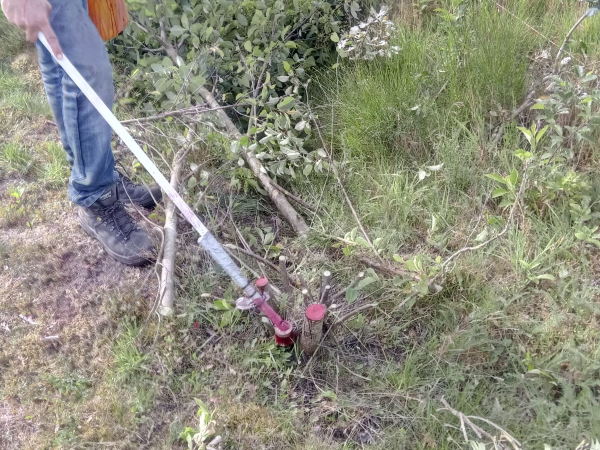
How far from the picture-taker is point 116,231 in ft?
7.66

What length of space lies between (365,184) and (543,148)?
0.83 meters

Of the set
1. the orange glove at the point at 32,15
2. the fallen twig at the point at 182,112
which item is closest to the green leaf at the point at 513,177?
the fallen twig at the point at 182,112

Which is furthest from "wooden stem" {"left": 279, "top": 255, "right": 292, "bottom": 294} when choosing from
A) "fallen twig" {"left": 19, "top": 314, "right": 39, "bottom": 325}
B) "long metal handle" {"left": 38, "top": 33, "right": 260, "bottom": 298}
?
"fallen twig" {"left": 19, "top": 314, "right": 39, "bottom": 325}

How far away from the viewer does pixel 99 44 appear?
1977 mm

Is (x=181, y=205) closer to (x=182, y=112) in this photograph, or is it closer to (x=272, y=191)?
(x=272, y=191)

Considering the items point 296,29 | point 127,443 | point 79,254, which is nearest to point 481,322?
point 127,443

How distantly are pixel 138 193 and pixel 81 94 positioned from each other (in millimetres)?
722

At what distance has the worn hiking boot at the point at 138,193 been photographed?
2576 mm

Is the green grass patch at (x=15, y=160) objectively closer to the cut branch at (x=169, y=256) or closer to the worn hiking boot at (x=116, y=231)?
the worn hiking boot at (x=116, y=231)

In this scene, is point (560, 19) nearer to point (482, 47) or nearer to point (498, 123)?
point (482, 47)

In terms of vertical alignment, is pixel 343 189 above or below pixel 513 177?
below

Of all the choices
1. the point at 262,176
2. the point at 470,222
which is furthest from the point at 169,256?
the point at 470,222

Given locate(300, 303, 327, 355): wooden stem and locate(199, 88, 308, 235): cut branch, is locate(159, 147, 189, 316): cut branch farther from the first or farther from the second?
locate(300, 303, 327, 355): wooden stem

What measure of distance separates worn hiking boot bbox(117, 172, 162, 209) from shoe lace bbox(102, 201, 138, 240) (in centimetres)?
16
